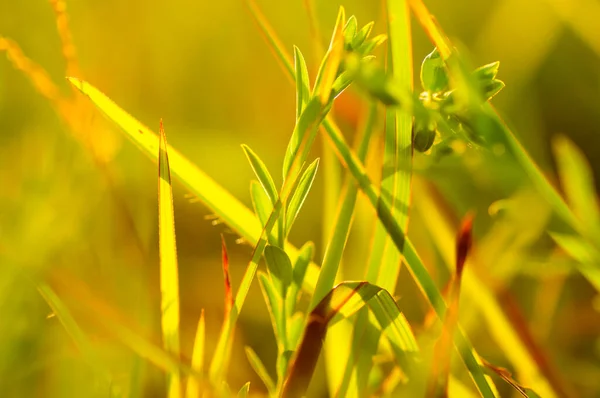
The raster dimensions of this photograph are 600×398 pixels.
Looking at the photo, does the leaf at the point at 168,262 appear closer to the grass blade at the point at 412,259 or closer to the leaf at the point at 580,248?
the grass blade at the point at 412,259

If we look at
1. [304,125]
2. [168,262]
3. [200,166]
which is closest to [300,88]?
[304,125]

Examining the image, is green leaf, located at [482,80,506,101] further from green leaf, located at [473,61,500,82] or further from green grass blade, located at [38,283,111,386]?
green grass blade, located at [38,283,111,386]

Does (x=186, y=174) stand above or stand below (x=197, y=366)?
above


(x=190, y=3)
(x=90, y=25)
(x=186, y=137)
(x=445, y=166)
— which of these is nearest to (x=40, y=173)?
(x=186, y=137)

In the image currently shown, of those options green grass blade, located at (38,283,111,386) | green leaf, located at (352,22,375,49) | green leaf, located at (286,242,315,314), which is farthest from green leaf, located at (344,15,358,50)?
green grass blade, located at (38,283,111,386)

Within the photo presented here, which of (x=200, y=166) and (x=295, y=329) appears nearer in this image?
(x=295, y=329)

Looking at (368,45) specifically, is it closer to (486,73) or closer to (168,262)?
(486,73)
